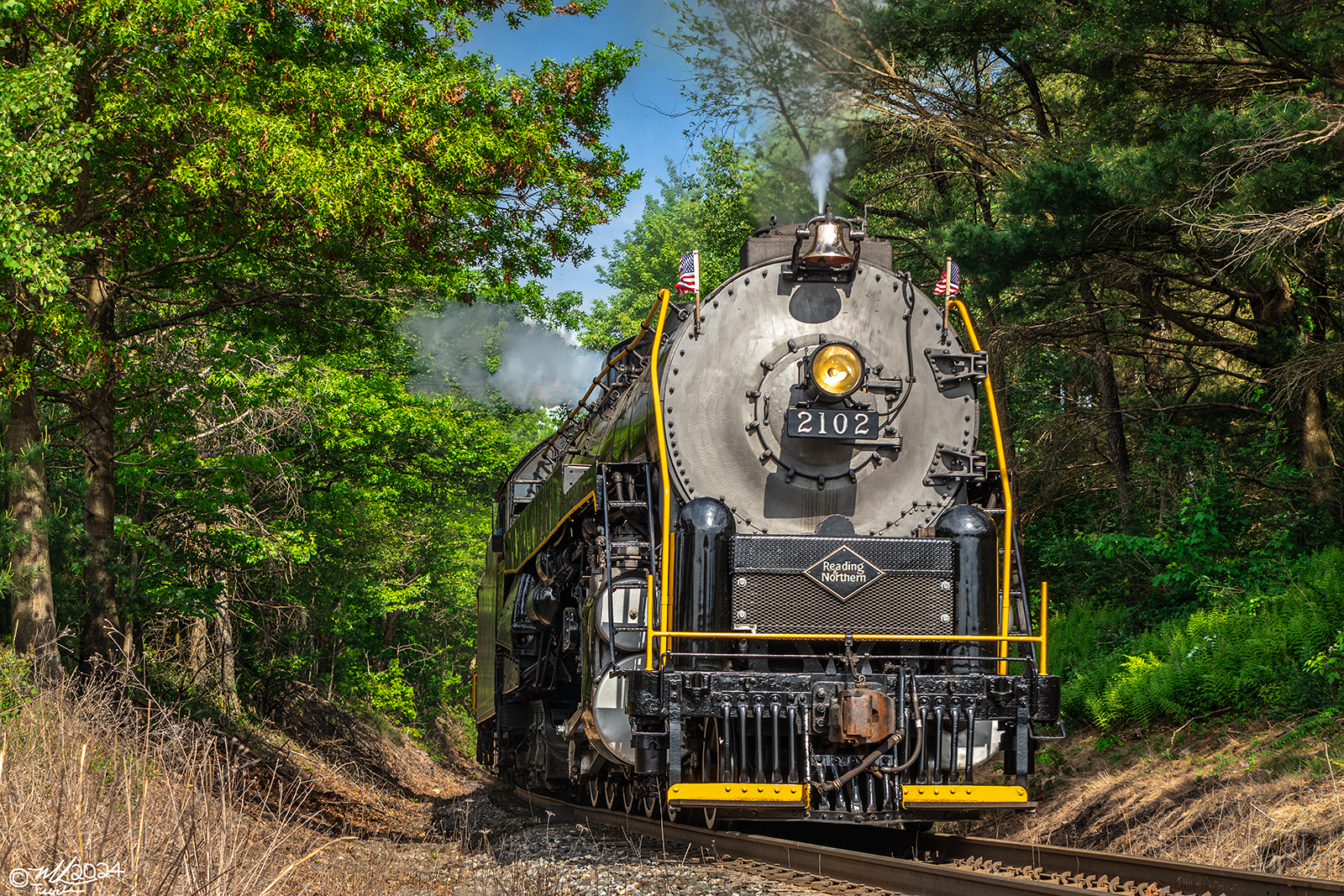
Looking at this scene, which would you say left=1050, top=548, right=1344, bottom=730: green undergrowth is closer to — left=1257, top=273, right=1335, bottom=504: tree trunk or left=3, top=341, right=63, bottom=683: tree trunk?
left=1257, top=273, right=1335, bottom=504: tree trunk

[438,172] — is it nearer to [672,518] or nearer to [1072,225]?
[672,518]

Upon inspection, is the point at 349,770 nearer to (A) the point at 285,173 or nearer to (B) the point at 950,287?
(A) the point at 285,173

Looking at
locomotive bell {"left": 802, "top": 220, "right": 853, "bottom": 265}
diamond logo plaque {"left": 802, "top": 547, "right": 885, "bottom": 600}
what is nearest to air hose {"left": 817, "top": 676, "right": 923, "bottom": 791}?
diamond logo plaque {"left": 802, "top": 547, "right": 885, "bottom": 600}

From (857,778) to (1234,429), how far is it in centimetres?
1025

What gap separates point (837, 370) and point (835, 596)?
4.80ft

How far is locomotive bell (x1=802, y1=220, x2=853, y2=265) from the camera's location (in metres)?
7.37

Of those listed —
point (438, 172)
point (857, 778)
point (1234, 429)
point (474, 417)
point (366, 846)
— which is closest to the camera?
point (857, 778)

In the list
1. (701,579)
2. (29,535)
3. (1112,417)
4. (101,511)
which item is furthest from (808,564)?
(1112,417)

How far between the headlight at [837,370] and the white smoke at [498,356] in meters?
9.27

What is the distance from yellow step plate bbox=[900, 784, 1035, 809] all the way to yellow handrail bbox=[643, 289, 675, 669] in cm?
162

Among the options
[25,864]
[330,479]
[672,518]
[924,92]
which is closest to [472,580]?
[330,479]

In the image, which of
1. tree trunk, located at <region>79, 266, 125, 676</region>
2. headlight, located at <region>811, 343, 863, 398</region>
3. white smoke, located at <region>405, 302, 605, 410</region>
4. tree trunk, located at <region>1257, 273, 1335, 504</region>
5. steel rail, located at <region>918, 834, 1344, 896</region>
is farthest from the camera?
white smoke, located at <region>405, 302, 605, 410</region>

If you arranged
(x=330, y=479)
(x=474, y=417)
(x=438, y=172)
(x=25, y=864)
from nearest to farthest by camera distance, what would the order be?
(x=25, y=864) < (x=438, y=172) < (x=330, y=479) < (x=474, y=417)

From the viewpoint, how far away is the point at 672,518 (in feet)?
22.8
